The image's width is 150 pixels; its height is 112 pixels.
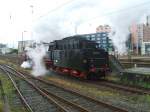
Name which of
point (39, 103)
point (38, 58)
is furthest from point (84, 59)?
point (38, 58)

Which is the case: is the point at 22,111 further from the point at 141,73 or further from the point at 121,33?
the point at 121,33

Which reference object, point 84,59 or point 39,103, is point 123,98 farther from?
point 84,59

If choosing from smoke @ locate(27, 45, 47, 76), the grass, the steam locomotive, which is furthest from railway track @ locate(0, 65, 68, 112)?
smoke @ locate(27, 45, 47, 76)

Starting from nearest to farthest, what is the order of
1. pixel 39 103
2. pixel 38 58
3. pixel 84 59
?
pixel 39 103
pixel 84 59
pixel 38 58

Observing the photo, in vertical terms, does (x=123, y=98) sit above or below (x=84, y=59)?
below

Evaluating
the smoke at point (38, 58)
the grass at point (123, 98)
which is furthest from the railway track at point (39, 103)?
the smoke at point (38, 58)

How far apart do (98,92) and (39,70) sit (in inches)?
655

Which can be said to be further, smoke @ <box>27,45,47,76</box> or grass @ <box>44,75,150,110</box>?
smoke @ <box>27,45,47,76</box>

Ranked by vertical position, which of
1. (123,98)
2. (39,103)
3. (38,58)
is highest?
(38,58)

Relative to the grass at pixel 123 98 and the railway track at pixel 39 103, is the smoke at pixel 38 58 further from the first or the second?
the grass at pixel 123 98

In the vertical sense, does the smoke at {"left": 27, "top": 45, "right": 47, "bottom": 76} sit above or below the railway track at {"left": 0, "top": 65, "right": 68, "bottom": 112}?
above

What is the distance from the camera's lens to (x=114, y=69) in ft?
82.9

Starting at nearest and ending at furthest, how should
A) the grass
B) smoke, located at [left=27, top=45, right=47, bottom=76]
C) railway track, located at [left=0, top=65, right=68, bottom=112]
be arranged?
1. railway track, located at [left=0, top=65, right=68, bottom=112]
2. the grass
3. smoke, located at [left=27, top=45, right=47, bottom=76]

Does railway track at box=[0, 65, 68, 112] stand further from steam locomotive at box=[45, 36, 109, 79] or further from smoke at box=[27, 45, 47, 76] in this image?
smoke at box=[27, 45, 47, 76]
